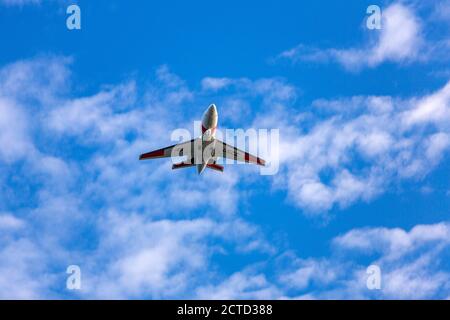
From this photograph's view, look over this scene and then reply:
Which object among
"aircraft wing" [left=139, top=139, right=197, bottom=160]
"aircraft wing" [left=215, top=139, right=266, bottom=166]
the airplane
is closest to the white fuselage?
the airplane

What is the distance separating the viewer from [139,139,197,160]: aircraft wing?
100m

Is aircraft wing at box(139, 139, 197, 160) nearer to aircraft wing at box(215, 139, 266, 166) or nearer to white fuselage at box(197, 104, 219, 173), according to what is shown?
white fuselage at box(197, 104, 219, 173)

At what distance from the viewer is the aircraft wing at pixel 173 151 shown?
10009 centimetres

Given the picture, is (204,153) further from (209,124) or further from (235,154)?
(209,124)

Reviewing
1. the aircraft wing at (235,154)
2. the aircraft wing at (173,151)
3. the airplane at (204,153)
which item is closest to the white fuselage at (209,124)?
the airplane at (204,153)

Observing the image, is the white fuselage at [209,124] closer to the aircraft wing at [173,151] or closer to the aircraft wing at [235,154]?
the aircraft wing at [235,154]

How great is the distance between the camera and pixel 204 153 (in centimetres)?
10031

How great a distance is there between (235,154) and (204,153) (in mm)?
7207
